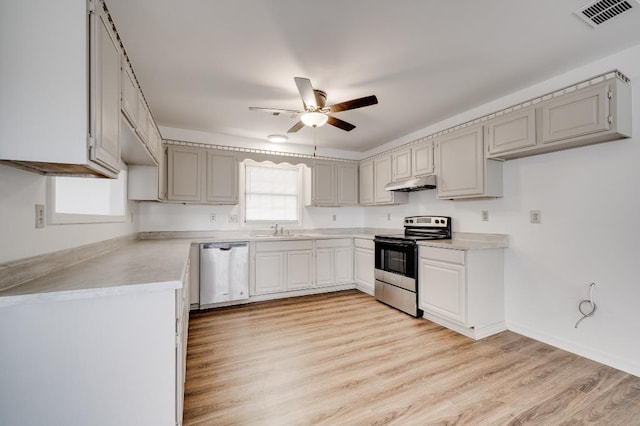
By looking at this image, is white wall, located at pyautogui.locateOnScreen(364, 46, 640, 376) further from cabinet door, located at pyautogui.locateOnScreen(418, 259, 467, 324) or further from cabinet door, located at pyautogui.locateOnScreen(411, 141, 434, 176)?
cabinet door, located at pyautogui.locateOnScreen(411, 141, 434, 176)

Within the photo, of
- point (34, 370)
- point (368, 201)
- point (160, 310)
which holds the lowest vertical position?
point (34, 370)

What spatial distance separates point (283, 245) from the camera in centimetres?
421

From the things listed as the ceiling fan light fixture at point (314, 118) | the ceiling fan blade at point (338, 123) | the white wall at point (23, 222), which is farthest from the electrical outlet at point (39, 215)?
the ceiling fan blade at point (338, 123)

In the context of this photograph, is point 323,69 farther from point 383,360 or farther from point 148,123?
point 383,360

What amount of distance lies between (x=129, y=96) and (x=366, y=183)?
148 inches

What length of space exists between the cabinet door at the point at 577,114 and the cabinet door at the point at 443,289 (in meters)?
1.47

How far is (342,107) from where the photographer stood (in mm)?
2639

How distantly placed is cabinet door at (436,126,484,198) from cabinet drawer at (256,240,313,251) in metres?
2.03

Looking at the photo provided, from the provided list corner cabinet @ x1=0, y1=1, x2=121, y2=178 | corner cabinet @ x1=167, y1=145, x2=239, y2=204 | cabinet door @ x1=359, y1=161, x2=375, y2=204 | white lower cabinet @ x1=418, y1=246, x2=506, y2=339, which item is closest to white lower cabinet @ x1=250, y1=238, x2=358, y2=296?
cabinet door @ x1=359, y1=161, x2=375, y2=204

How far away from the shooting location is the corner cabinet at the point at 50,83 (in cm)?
110

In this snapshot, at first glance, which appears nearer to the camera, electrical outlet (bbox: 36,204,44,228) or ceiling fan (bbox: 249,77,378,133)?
electrical outlet (bbox: 36,204,44,228)

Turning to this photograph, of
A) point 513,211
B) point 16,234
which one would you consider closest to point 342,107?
point 513,211

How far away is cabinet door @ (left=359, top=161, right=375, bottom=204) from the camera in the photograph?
192 inches

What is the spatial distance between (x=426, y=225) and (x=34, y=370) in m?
3.98
